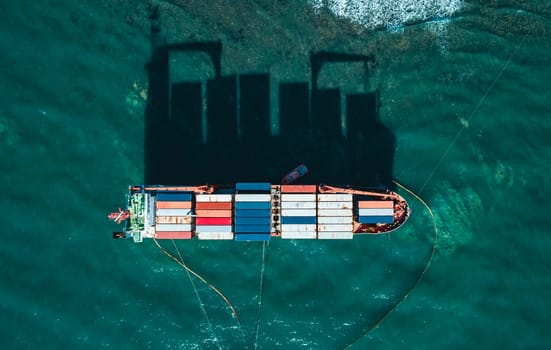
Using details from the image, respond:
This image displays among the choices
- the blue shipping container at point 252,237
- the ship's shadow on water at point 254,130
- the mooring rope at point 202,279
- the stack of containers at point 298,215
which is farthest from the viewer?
the ship's shadow on water at point 254,130

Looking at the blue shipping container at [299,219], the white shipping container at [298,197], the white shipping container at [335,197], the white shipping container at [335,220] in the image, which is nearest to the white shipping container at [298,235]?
the blue shipping container at [299,219]

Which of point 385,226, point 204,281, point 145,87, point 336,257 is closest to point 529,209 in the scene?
point 385,226

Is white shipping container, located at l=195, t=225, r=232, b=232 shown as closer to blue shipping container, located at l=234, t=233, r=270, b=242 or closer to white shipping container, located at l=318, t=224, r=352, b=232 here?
blue shipping container, located at l=234, t=233, r=270, b=242

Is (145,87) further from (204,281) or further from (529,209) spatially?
(529,209)

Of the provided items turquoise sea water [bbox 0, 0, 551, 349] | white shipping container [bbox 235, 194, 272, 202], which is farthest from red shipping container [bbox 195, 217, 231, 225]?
turquoise sea water [bbox 0, 0, 551, 349]

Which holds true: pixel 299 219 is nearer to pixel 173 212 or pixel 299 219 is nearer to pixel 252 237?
pixel 252 237

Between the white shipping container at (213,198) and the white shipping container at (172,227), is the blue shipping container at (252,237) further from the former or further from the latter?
the white shipping container at (172,227)
